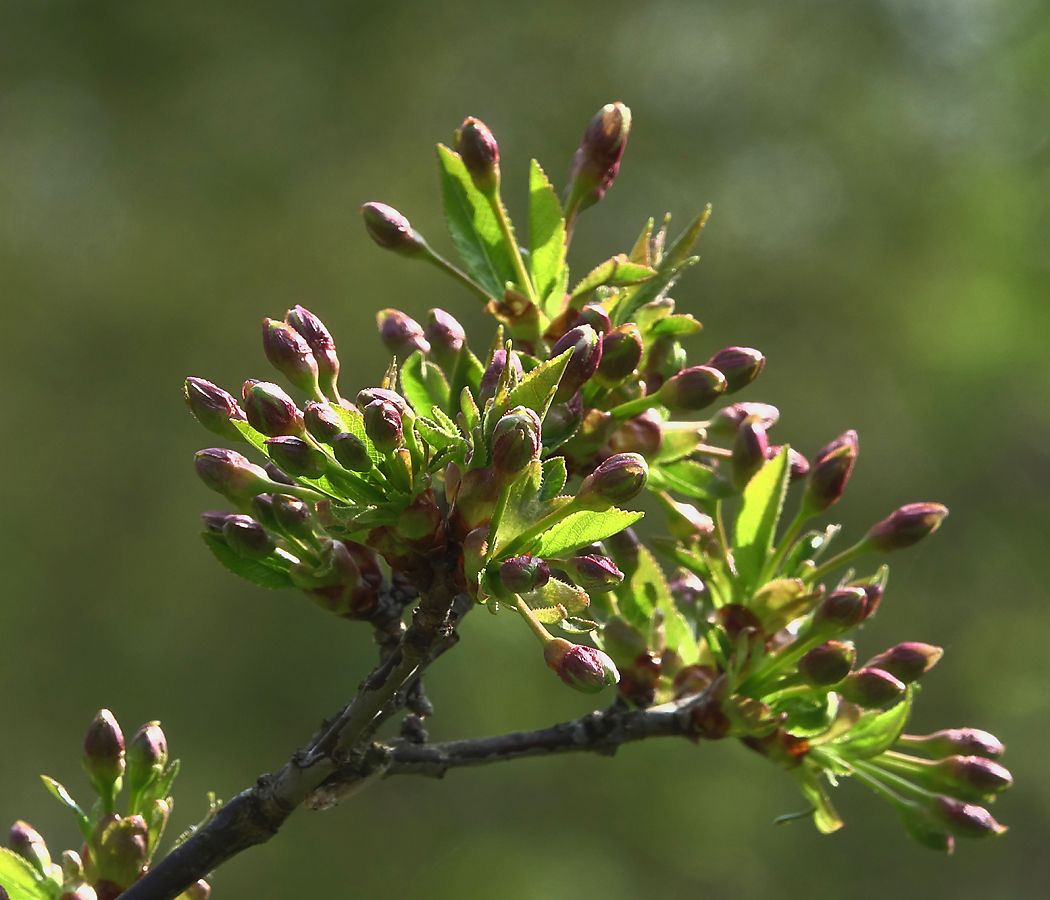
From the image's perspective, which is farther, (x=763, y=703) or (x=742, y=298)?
(x=742, y=298)

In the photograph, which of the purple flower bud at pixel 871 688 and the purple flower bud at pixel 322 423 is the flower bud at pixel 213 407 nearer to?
the purple flower bud at pixel 322 423

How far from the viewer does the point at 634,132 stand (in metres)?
4.01

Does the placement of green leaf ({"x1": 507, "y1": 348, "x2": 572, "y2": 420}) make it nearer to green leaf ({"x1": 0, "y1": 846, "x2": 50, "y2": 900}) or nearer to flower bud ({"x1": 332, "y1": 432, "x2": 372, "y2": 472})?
flower bud ({"x1": 332, "y1": 432, "x2": 372, "y2": 472})

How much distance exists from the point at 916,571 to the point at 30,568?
120 inches

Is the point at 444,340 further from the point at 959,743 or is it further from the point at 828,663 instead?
the point at 959,743

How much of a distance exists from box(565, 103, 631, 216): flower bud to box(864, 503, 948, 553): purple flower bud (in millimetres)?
244

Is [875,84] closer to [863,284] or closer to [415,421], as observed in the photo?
[863,284]

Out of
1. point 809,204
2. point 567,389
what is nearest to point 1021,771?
point 809,204

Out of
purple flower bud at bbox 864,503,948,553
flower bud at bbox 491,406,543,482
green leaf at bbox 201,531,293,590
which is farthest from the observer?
purple flower bud at bbox 864,503,948,553

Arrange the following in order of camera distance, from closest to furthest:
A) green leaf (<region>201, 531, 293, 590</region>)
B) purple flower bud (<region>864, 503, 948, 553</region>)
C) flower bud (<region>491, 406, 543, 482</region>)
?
1. flower bud (<region>491, 406, 543, 482</region>)
2. green leaf (<region>201, 531, 293, 590</region>)
3. purple flower bud (<region>864, 503, 948, 553</region>)

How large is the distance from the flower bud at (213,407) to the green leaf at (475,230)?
0.54ft

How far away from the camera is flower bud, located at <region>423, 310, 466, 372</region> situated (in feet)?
1.67

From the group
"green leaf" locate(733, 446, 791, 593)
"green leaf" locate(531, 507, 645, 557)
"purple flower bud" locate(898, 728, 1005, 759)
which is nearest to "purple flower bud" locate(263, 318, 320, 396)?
"green leaf" locate(531, 507, 645, 557)

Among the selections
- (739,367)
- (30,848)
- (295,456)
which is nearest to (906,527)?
(739,367)
